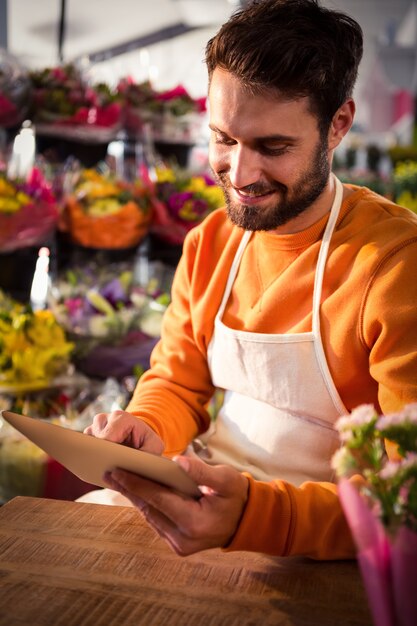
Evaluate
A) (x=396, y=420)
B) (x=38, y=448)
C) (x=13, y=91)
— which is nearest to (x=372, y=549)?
(x=396, y=420)

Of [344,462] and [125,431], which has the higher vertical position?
[344,462]

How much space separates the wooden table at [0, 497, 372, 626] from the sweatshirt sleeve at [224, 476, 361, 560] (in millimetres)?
19

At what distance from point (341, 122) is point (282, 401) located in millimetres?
598

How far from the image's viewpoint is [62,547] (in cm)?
131

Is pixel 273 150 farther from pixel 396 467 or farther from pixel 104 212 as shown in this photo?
pixel 104 212

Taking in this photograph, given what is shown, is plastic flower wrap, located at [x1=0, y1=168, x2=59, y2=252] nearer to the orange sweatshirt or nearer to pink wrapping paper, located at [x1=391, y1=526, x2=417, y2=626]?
the orange sweatshirt

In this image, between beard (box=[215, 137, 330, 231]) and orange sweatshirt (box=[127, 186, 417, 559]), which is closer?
orange sweatshirt (box=[127, 186, 417, 559])

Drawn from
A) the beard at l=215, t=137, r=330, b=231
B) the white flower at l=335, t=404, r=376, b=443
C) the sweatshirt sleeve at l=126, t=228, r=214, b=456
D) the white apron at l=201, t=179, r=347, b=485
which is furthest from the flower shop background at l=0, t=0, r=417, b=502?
the white flower at l=335, t=404, r=376, b=443

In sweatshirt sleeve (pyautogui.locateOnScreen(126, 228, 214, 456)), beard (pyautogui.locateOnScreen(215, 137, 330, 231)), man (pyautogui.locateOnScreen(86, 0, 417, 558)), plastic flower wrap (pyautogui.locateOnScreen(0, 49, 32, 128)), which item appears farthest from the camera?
plastic flower wrap (pyautogui.locateOnScreen(0, 49, 32, 128))

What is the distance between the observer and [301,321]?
170 cm

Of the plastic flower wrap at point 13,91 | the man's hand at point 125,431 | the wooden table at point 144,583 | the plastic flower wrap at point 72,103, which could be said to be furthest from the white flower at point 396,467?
the plastic flower wrap at point 72,103

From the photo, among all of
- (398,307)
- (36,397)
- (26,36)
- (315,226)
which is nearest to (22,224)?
(36,397)

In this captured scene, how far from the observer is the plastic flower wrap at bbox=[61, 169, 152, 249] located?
11.2 feet

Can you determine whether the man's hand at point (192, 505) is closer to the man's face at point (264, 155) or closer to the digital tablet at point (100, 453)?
the digital tablet at point (100, 453)
